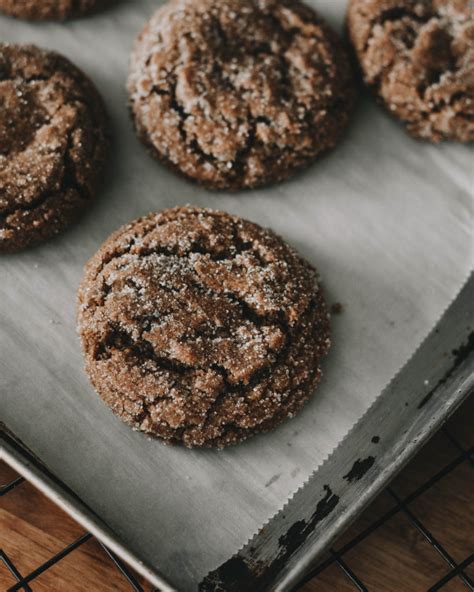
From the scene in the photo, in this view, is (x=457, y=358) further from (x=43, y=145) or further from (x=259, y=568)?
(x=43, y=145)

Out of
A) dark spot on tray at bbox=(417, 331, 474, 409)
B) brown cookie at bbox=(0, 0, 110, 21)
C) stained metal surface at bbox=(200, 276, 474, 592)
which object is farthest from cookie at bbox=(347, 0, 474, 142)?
brown cookie at bbox=(0, 0, 110, 21)

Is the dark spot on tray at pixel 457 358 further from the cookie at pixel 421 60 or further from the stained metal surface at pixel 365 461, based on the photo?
the cookie at pixel 421 60

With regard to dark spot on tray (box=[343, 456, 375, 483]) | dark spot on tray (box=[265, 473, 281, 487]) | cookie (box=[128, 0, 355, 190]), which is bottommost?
dark spot on tray (box=[265, 473, 281, 487])

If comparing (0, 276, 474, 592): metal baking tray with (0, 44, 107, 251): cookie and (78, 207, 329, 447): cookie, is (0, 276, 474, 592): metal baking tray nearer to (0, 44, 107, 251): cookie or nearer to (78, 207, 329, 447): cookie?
(78, 207, 329, 447): cookie

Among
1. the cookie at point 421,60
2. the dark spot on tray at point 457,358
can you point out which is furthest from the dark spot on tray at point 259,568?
the cookie at point 421,60

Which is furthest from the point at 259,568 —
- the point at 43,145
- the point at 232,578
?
the point at 43,145

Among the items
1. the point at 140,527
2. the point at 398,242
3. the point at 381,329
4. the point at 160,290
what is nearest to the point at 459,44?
the point at 398,242

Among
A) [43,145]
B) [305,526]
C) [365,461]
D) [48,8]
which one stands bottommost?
[305,526]
